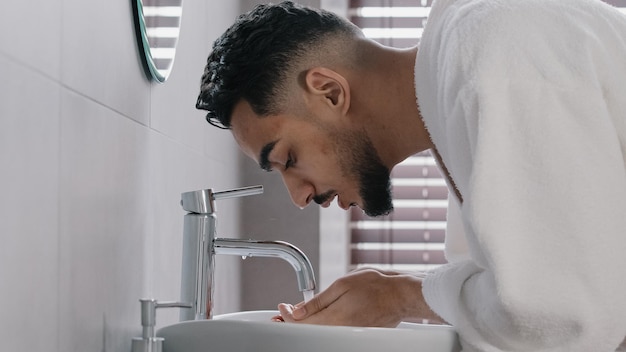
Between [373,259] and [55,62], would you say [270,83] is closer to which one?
[55,62]

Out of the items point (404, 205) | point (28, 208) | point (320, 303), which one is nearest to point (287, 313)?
point (320, 303)

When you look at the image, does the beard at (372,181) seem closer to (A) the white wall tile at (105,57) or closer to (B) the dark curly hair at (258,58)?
(B) the dark curly hair at (258,58)

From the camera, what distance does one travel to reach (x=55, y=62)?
2.88ft

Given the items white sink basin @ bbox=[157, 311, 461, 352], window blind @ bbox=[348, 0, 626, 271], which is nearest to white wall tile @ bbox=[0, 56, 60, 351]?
white sink basin @ bbox=[157, 311, 461, 352]

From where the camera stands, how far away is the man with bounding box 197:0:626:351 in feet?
3.02

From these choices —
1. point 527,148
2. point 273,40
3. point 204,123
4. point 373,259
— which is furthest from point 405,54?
point 373,259

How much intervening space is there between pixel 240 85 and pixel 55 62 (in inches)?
14.4

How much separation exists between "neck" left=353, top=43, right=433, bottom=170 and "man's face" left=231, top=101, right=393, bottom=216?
0.10 ft

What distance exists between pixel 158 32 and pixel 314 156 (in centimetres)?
30

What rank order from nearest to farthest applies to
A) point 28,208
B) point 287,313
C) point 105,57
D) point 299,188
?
point 28,208 < point 105,57 < point 287,313 < point 299,188

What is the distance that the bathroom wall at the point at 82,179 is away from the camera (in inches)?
30.7

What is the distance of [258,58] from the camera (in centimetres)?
120

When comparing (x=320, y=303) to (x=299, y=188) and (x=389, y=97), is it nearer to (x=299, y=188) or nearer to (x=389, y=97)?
(x=299, y=188)

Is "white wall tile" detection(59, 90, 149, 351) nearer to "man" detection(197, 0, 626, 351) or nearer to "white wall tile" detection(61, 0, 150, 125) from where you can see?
"white wall tile" detection(61, 0, 150, 125)
